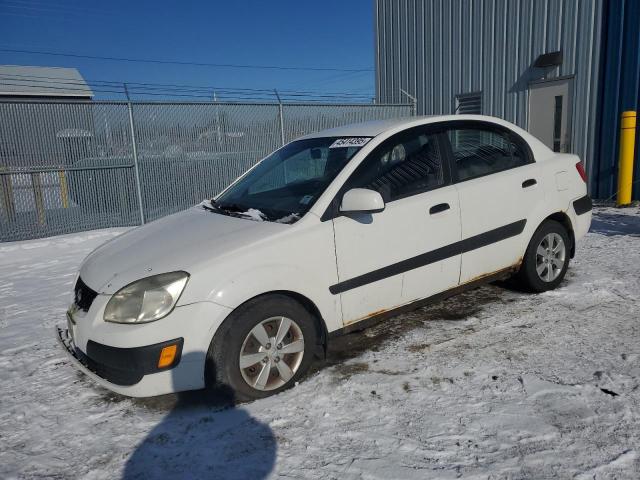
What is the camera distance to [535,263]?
171 inches

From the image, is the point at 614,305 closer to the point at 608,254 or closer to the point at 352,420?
the point at 608,254

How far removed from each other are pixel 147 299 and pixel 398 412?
5.08 ft

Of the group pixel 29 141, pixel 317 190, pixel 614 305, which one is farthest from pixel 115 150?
pixel 614 305

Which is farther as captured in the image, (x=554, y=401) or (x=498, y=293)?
(x=498, y=293)

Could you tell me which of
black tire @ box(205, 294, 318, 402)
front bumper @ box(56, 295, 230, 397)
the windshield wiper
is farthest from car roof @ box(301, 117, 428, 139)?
front bumper @ box(56, 295, 230, 397)

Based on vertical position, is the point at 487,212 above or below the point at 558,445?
above

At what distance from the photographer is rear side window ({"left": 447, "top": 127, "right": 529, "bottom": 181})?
12.8ft

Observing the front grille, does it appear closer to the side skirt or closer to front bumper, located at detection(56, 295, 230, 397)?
front bumper, located at detection(56, 295, 230, 397)

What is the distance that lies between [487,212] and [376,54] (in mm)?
11437

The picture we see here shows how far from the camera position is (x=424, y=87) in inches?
501

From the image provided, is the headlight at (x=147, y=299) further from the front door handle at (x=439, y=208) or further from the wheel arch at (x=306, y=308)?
the front door handle at (x=439, y=208)

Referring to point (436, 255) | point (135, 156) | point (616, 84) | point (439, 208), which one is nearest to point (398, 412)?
point (436, 255)

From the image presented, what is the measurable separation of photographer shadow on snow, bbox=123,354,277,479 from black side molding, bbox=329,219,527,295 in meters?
0.97

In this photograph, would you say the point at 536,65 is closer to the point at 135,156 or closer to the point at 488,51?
the point at 488,51
